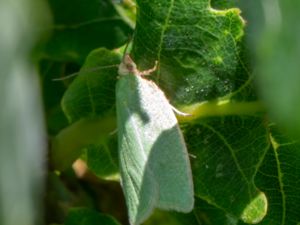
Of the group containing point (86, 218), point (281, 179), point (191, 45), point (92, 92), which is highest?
point (191, 45)

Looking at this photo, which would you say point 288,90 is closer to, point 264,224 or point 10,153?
point 10,153

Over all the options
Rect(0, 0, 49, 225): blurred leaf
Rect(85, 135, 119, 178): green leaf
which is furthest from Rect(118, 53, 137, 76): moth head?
Rect(0, 0, 49, 225): blurred leaf

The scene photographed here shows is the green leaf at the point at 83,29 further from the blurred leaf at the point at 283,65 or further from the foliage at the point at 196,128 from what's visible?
the blurred leaf at the point at 283,65

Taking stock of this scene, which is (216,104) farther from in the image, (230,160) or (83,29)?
(83,29)

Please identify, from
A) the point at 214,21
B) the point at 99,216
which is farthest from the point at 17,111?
the point at 99,216

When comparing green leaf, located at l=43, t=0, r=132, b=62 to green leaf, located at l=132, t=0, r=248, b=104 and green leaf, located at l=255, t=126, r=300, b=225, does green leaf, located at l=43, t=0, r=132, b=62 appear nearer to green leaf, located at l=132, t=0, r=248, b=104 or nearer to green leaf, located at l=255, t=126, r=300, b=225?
green leaf, located at l=132, t=0, r=248, b=104

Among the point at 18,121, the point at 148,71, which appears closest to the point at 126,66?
the point at 148,71

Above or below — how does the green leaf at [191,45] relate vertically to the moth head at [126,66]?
above

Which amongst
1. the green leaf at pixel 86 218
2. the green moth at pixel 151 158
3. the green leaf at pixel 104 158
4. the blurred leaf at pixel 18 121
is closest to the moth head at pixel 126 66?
the green moth at pixel 151 158
